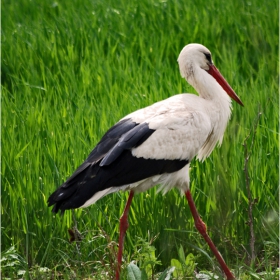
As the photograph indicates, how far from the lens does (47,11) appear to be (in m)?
7.92

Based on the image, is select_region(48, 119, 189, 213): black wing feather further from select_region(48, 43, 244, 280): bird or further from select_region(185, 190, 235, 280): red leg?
select_region(185, 190, 235, 280): red leg

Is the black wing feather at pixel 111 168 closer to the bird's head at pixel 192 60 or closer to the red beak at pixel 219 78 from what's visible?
the bird's head at pixel 192 60

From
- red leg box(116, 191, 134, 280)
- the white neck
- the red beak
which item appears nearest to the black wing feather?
red leg box(116, 191, 134, 280)

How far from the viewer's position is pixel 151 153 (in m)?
3.93

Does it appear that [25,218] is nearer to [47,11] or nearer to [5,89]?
[5,89]

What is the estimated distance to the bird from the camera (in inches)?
149

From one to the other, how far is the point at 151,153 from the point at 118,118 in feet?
3.32

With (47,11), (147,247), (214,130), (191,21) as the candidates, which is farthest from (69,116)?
(47,11)

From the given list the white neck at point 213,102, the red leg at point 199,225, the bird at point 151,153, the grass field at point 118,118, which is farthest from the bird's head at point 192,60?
the red leg at point 199,225

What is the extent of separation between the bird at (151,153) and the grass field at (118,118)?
16 cm

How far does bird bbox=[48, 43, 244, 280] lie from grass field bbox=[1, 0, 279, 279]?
0.16 metres

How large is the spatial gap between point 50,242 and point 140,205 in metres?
0.59

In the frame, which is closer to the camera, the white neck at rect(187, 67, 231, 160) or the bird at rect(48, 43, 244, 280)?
the bird at rect(48, 43, 244, 280)

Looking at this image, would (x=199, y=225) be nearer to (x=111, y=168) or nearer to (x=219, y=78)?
(x=111, y=168)
